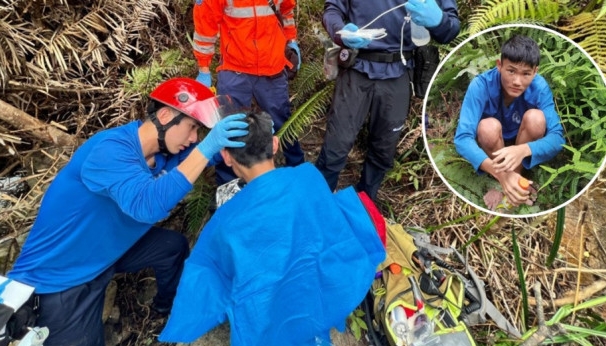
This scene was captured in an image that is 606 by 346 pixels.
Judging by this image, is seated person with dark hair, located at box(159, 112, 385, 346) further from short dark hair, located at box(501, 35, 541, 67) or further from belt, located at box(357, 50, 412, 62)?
belt, located at box(357, 50, 412, 62)

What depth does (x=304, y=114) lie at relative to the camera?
3689 mm

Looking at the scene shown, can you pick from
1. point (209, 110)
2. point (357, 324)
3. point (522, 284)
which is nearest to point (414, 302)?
point (357, 324)

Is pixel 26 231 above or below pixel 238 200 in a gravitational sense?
below

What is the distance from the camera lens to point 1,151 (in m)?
3.55

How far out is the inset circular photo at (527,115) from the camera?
179cm

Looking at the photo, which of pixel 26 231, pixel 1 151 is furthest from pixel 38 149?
pixel 26 231

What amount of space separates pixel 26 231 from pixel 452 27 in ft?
11.2

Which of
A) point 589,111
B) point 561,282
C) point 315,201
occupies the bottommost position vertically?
point 561,282

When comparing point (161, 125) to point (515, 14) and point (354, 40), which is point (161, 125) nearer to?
point (354, 40)

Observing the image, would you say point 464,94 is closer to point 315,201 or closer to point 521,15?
point 315,201

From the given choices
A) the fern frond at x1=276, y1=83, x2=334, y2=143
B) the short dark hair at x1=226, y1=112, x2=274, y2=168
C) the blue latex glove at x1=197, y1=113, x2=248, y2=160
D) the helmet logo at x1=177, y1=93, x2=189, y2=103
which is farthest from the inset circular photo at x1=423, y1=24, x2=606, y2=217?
the fern frond at x1=276, y1=83, x2=334, y2=143

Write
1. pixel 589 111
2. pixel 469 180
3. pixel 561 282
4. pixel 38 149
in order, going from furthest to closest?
pixel 38 149, pixel 561 282, pixel 469 180, pixel 589 111

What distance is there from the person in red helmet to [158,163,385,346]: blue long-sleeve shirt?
336 mm

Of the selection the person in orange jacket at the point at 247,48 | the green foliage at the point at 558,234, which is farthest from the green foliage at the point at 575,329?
the person in orange jacket at the point at 247,48
